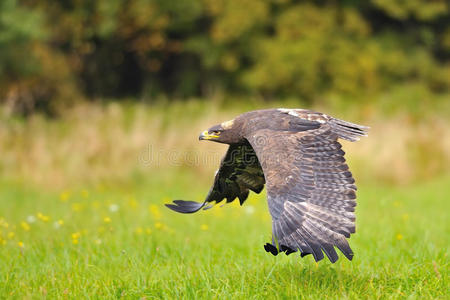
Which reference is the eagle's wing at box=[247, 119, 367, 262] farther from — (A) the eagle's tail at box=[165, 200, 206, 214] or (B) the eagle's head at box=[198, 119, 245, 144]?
(A) the eagle's tail at box=[165, 200, 206, 214]

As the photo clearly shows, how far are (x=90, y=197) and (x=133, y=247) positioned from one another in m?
3.63

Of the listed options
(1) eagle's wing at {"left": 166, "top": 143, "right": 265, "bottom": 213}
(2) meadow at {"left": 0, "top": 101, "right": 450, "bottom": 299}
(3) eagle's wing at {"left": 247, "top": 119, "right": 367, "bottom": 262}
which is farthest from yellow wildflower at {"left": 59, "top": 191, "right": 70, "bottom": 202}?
(3) eagle's wing at {"left": 247, "top": 119, "right": 367, "bottom": 262}

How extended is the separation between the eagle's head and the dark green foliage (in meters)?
10.5

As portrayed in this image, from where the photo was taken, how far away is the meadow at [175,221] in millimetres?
3699

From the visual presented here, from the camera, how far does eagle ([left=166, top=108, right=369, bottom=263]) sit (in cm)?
324

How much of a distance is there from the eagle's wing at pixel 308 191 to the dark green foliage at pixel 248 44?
37.5 feet

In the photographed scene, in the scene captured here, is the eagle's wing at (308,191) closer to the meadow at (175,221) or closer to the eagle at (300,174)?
the eagle at (300,174)

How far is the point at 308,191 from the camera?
3.46m

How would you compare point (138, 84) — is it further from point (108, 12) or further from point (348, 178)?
Answer: point (348, 178)

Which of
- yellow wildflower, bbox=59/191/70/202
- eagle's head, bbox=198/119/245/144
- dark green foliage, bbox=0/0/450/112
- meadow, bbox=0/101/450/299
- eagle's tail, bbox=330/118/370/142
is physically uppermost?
dark green foliage, bbox=0/0/450/112

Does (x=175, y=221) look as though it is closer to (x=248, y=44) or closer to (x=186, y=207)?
(x=186, y=207)

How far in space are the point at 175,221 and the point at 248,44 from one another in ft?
39.3

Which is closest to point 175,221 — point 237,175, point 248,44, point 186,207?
point 237,175

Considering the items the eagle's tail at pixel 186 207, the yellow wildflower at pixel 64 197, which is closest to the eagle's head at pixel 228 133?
the eagle's tail at pixel 186 207
